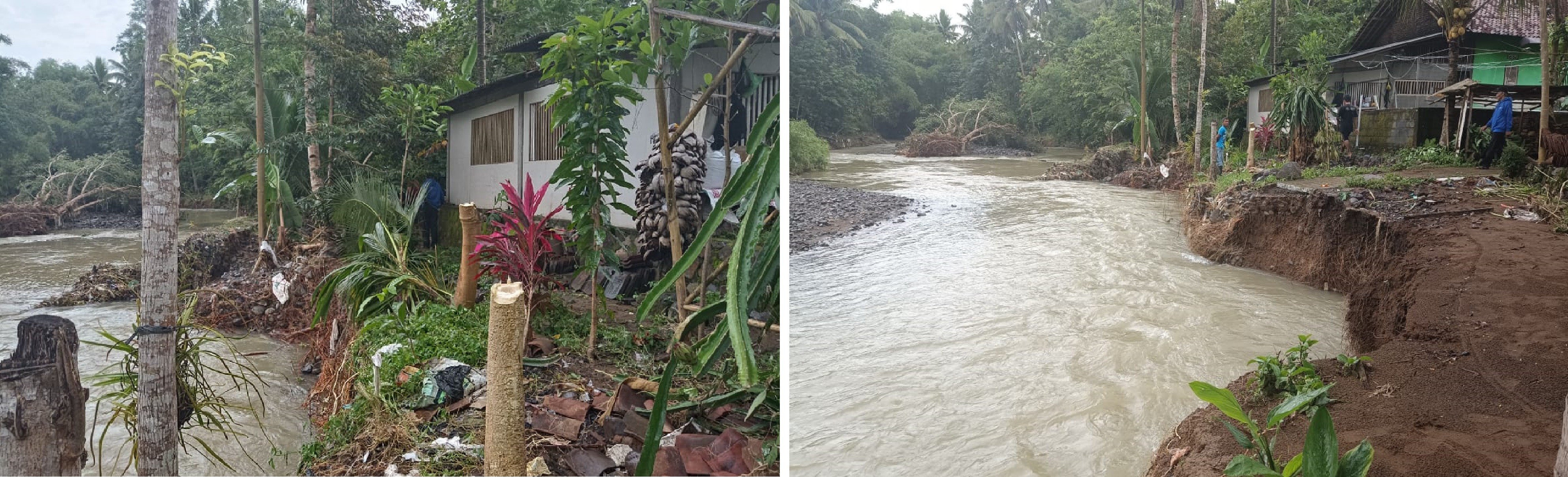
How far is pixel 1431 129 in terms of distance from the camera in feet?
6.32

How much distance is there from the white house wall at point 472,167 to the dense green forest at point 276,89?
42 mm

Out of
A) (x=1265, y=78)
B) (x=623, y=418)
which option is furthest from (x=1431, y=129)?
(x=623, y=418)

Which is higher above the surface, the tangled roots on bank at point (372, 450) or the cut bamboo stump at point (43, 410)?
the cut bamboo stump at point (43, 410)

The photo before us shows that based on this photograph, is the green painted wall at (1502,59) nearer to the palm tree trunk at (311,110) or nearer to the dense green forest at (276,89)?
the dense green forest at (276,89)

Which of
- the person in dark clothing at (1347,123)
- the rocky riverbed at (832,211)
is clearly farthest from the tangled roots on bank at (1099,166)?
the person in dark clothing at (1347,123)

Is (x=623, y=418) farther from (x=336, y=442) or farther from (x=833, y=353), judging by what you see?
(x=833, y=353)

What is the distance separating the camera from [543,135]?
2053 mm

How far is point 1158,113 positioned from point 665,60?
167 cm

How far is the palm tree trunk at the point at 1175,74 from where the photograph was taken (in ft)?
7.82

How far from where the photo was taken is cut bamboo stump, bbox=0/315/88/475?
133 centimetres

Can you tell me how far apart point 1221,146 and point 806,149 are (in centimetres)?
140

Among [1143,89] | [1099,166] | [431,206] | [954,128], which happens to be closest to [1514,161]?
[1143,89]

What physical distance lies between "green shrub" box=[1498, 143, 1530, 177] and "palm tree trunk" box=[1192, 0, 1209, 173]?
748 millimetres

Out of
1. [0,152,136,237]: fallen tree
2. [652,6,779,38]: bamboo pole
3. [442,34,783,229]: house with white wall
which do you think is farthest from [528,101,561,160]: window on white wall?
[0,152,136,237]: fallen tree
